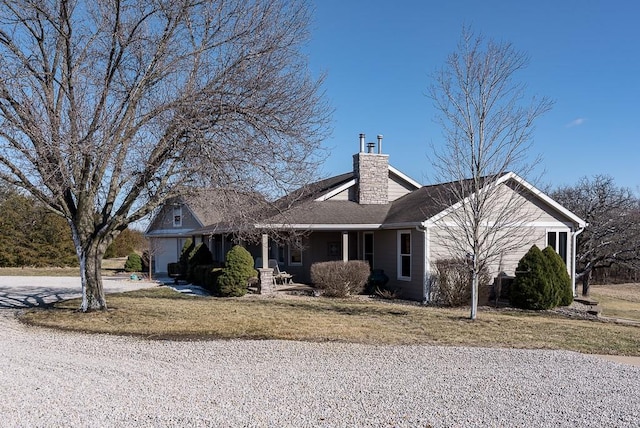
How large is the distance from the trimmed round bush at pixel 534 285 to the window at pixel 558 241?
2.97 meters

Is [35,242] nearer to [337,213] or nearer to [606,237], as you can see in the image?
[337,213]

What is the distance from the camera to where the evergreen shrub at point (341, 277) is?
1725 centimetres

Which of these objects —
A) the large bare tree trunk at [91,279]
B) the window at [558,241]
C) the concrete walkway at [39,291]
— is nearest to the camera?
the large bare tree trunk at [91,279]

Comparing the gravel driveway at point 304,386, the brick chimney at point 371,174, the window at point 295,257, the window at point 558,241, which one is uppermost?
the brick chimney at point 371,174

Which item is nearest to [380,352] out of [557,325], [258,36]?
[557,325]

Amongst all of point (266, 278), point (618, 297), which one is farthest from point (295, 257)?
point (618, 297)

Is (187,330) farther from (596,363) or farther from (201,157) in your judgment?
(596,363)

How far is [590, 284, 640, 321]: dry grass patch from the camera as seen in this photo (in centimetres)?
2057

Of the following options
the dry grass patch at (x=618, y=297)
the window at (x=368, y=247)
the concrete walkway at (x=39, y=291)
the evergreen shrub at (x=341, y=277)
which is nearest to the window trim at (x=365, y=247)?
the window at (x=368, y=247)

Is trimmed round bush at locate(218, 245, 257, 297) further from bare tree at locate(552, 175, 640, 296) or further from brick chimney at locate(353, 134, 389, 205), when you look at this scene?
bare tree at locate(552, 175, 640, 296)

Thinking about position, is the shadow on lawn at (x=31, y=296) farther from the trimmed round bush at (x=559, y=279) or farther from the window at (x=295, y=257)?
the trimmed round bush at (x=559, y=279)

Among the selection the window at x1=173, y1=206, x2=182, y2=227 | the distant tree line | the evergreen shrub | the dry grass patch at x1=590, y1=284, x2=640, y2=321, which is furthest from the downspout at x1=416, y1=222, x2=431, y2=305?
the distant tree line

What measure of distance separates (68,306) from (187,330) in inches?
233

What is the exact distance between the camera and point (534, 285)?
15469 millimetres
